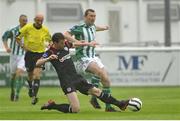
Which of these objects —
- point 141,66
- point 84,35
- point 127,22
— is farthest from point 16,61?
point 127,22

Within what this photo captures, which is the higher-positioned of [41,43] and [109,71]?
[41,43]

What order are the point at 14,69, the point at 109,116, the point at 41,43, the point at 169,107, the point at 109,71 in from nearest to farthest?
the point at 109,116
the point at 169,107
the point at 41,43
the point at 14,69
the point at 109,71

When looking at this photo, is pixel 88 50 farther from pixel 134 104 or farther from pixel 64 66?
pixel 134 104

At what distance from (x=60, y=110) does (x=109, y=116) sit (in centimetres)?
138

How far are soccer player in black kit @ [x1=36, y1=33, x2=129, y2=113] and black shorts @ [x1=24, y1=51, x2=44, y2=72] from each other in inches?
170

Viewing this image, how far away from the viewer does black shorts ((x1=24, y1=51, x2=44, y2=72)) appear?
22.0 m

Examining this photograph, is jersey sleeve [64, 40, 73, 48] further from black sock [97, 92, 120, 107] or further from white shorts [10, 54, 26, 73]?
white shorts [10, 54, 26, 73]

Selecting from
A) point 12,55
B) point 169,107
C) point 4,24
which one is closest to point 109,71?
point 12,55

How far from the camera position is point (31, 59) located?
72.3 feet

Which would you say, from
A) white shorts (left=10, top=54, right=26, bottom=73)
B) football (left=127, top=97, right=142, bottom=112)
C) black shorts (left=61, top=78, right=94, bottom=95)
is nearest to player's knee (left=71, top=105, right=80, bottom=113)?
black shorts (left=61, top=78, right=94, bottom=95)

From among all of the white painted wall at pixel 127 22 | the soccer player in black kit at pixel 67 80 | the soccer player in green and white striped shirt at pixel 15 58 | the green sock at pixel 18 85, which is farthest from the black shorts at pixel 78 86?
the white painted wall at pixel 127 22

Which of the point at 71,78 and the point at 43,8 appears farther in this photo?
the point at 43,8

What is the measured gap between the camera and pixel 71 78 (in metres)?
17.6

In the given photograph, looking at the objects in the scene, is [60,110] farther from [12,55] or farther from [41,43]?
[12,55]
